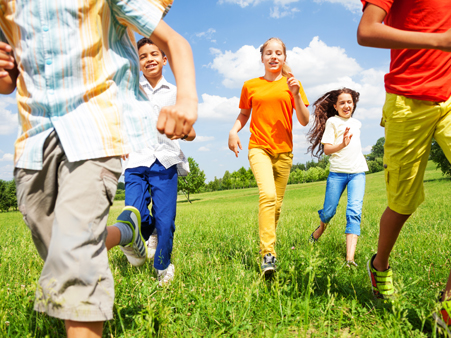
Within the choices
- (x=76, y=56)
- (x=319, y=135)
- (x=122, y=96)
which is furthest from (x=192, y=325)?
(x=319, y=135)

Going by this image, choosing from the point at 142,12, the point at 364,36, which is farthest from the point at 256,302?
the point at 142,12

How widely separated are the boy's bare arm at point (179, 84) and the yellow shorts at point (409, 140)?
161 centimetres

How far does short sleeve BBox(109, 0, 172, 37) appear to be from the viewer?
65.5 inches

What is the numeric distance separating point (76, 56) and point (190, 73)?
1.80 feet

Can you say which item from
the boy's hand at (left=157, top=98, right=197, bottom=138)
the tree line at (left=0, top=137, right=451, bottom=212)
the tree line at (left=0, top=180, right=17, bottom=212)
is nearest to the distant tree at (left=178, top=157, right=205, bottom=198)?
the tree line at (left=0, top=137, right=451, bottom=212)

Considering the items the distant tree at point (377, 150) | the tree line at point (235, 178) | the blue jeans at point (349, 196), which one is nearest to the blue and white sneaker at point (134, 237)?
the blue jeans at point (349, 196)

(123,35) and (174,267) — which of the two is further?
(174,267)

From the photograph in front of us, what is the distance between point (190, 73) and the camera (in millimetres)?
1588

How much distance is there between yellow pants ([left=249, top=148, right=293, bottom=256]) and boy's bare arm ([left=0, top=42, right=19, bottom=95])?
2.50 meters

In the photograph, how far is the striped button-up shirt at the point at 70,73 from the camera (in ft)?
5.20

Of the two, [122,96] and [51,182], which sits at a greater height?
[122,96]

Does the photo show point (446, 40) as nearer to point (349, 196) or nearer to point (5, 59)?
point (5, 59)

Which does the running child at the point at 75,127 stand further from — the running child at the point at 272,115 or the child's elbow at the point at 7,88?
the running child at the point at 272,115

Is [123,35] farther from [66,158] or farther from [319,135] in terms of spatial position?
[319,135]
